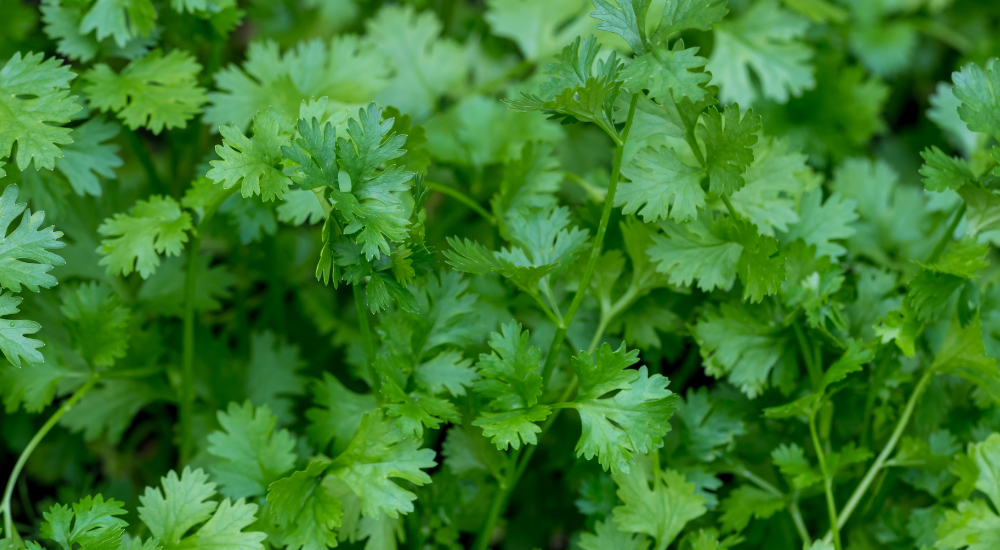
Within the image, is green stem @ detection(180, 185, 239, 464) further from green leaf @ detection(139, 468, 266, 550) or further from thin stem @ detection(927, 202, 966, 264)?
thin stem @ detection(927, 202, 966, 264)

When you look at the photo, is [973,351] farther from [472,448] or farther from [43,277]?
[43,277]

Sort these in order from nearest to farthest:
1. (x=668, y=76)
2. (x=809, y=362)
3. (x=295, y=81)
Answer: (x=668, y=76) → (x=809, y=362) → (x=295, y=81)

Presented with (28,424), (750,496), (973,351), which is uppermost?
(973,351)

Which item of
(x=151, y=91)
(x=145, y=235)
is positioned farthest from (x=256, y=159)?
(x=151, y=91)

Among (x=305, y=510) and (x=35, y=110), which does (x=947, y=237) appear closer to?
(x=305, y=510)

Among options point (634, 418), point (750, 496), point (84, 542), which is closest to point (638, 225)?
point (634, 418)

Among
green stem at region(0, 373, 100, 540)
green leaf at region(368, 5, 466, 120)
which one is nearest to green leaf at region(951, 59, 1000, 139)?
green leaf at region(368, 5, 466, 120)

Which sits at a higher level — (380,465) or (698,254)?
(698,254)
